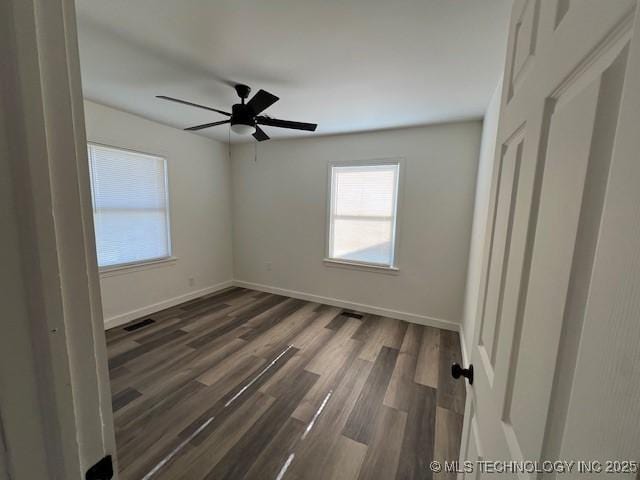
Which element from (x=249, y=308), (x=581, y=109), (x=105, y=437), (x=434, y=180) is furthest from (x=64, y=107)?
(x=249, y=308)

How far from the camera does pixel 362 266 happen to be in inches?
136

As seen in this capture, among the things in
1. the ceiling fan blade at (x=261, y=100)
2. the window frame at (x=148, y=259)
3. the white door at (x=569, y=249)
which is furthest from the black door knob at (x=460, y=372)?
the window frame at (x=148, y=259)

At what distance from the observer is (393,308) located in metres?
3.32

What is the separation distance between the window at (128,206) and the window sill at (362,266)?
227 cm

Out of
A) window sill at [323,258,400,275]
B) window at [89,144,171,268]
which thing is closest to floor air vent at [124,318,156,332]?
window at [89,144,171,268]

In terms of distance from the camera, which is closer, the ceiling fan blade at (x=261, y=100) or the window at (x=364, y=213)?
the ceiling fan blade at (x=261, y=100)

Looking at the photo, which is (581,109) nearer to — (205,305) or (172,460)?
(172,460)

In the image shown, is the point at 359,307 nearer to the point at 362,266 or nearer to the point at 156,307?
the point at 362,266

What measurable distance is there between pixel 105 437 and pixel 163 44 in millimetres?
2113

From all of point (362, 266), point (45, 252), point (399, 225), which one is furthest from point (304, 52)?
point (362, 266)

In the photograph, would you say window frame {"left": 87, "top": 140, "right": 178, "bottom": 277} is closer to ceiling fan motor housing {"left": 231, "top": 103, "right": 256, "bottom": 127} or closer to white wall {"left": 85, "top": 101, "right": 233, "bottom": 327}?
white wall {"left": 85, "top": 101, "right": 233, "bottom": 327}

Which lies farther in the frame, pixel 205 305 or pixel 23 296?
pixel 205 305

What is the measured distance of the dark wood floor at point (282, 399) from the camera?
142cm

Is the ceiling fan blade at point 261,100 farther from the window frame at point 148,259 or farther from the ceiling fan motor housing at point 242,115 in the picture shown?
the window frame at point 148,259
